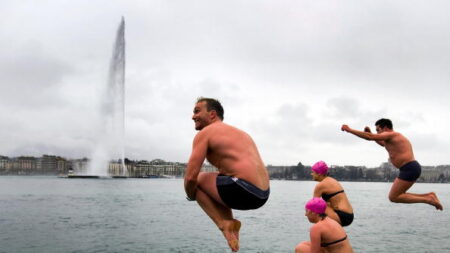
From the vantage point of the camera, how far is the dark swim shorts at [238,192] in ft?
17.3

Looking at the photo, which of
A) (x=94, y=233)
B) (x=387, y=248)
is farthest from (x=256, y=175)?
(x=94, y=233)

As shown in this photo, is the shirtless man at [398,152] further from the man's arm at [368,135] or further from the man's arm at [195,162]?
the man's arm at [195,162]

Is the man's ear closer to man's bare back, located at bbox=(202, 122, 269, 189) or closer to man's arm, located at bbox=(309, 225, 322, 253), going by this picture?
man's bare back, located at bbox=(202, 122, 269, 189)

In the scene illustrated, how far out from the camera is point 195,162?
17.5ft

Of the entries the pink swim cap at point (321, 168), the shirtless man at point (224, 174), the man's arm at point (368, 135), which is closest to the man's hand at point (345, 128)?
the man's arm at point (368, 135)

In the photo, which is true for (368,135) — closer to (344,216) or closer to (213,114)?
(344,216)

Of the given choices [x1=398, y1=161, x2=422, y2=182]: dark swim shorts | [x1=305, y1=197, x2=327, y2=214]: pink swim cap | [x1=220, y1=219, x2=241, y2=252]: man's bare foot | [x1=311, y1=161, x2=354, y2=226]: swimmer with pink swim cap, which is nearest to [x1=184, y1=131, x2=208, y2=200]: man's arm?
[x1=220, y1=219, x2=241, y2=252]: man's bare foot

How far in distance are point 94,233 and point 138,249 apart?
11.5 metres

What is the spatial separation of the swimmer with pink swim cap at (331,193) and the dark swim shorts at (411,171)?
137cm

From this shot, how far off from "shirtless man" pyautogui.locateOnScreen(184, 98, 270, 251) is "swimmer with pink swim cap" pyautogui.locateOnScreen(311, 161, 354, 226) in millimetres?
4476

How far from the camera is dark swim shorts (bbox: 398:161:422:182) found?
28.9ft

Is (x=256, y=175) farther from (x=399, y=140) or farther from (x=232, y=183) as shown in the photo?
(x=399, y=140)

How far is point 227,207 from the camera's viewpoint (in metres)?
5.63

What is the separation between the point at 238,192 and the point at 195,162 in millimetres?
566
